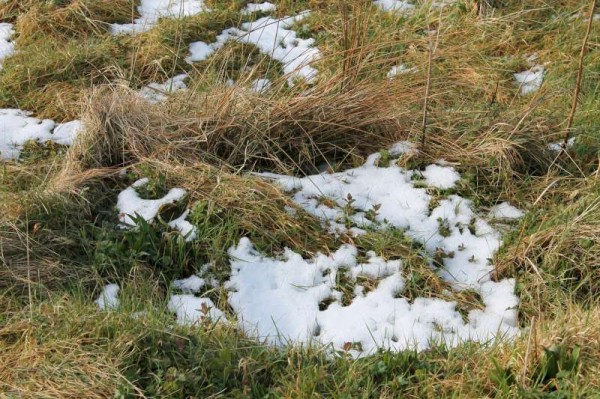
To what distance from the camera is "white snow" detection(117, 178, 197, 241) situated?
3.37 m

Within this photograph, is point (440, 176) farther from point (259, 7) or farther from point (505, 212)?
point (259, 7)

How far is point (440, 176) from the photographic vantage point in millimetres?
3734

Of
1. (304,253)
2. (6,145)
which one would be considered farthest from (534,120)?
(6,145)

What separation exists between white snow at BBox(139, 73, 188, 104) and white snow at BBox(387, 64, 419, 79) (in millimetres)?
1330

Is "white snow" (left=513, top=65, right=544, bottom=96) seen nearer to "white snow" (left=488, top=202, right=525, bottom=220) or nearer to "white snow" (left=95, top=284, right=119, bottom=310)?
"white snow" (left=488, top=202, right=525, bottom=220)

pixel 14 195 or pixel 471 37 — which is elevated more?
pixel 471 37

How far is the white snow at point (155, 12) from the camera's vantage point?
17.4ft

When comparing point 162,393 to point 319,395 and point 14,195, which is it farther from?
point 14,195

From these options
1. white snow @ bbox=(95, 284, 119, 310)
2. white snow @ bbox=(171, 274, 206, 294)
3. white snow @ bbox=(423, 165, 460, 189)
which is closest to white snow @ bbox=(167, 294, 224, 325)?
white snow @ bbox=(171, 274, 206, 294)

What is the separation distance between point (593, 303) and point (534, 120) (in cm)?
Result: 124

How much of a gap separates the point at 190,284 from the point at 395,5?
3.17 metres

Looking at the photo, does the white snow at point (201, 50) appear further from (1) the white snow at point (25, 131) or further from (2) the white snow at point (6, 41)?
(2) the white snow at point (6, 41)

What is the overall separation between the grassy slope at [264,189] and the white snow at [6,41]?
16 centimetres

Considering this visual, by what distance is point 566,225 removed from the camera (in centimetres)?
318
